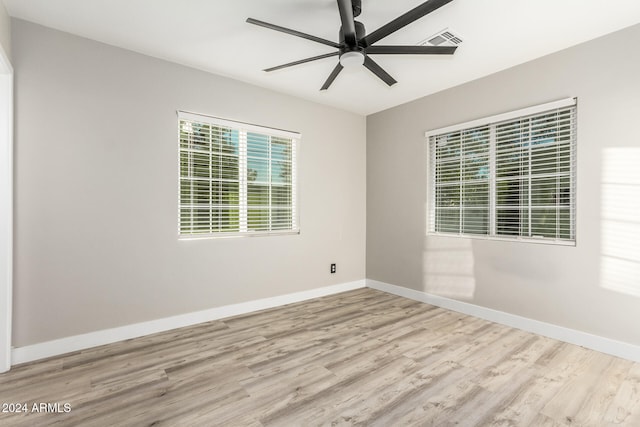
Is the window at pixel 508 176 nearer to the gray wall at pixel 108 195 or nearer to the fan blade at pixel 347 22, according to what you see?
the fan blade at pixel 347 22

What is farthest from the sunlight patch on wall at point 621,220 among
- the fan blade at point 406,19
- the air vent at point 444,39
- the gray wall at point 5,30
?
the gray wall at point 5,30

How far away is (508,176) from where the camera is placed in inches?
132

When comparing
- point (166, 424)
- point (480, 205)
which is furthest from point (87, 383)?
point (480, 205)

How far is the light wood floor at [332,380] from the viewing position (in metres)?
1.83

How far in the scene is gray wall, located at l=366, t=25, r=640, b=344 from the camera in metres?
2.57

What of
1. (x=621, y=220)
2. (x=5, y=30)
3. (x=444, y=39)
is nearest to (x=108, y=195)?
(x=5, y=30)

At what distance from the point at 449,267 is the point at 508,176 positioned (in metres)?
1.29

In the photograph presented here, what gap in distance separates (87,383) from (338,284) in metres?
3.14

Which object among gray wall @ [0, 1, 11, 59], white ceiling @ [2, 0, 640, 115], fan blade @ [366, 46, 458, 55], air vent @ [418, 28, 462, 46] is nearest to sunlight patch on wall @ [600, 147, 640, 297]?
white ceiling @ [2, 0, 640, 115]

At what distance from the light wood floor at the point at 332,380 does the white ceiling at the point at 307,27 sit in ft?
9.22

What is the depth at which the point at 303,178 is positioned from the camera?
4184mm

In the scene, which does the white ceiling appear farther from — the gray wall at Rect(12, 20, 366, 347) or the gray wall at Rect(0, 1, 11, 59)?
the gray wall at Rect(12, 20, 366, 347)

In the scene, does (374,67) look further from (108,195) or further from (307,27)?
(108,195)

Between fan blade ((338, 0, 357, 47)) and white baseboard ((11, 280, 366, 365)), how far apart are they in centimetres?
300
